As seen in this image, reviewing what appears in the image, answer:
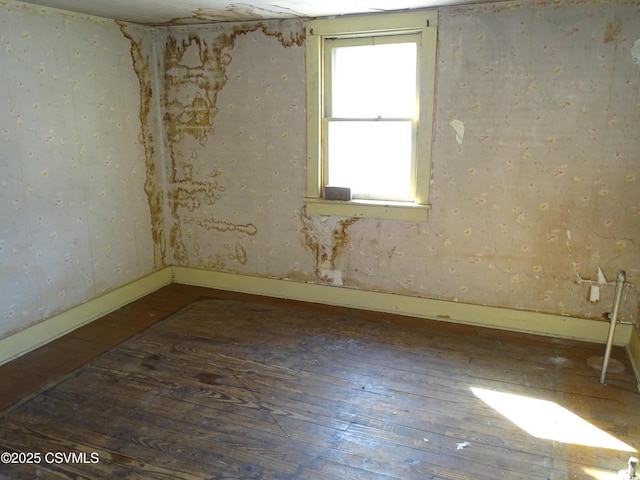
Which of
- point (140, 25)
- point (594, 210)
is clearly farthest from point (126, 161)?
point (594, 210)

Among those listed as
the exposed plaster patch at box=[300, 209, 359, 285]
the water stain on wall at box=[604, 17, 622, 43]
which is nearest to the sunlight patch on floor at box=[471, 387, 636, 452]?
the exposed plaster patch at box=[300, 209, 359, 285]

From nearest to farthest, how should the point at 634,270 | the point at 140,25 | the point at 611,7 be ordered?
the point at 611,7 < the point at 634,270 < the point at 140,25

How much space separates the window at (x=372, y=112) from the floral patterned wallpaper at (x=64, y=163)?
59.4 inches

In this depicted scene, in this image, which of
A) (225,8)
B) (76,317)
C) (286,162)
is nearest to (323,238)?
(286,162)

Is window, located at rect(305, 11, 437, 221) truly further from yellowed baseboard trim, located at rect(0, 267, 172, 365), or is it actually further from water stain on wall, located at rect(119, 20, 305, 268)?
yellowed baseboard trim, located at rect(0, 267, 172, 365)

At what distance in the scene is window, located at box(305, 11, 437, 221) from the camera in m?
3.44

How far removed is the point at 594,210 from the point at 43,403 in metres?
3.53

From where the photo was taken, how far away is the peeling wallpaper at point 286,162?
310 centimetres

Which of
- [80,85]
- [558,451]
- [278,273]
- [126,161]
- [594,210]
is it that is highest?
[80,85]

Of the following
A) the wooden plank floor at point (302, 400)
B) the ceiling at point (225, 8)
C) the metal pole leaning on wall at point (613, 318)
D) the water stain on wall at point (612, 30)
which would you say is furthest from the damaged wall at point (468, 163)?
the metal pole leaning on wall at point (613, 318)

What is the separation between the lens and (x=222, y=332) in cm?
355

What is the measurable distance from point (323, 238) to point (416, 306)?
0.92m

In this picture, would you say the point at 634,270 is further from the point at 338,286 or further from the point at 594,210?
the point at 338,286

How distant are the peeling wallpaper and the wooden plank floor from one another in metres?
0.44
